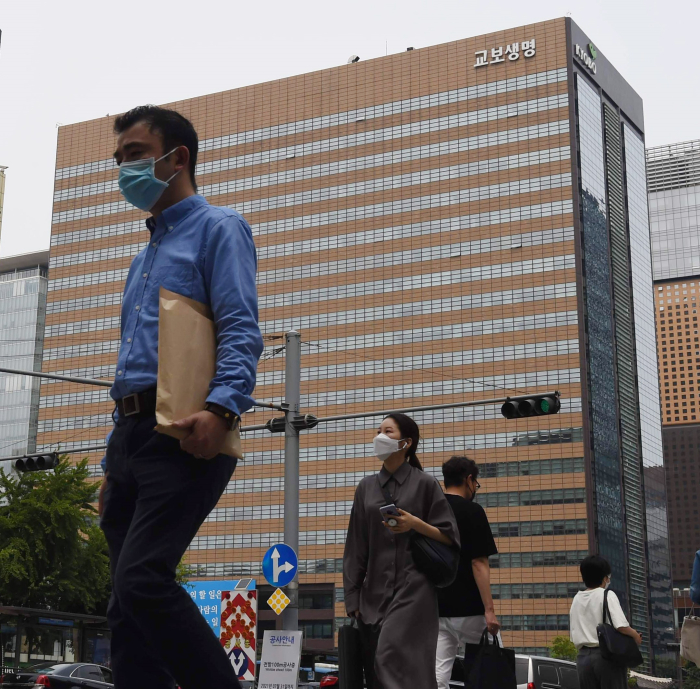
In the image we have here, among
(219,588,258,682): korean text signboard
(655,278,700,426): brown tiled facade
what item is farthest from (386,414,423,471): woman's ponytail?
(655,278,700,426): brown tiled facade

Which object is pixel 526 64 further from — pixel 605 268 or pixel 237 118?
pixel 237 118

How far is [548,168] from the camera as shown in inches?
3524

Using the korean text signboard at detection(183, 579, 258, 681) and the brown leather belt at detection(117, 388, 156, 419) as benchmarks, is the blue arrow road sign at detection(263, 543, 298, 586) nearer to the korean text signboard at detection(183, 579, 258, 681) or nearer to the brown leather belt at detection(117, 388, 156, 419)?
the korean text signboard at detection(183, 579, 258, 681)

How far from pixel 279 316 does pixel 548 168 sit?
1006 inches

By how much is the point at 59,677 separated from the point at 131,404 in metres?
21.4

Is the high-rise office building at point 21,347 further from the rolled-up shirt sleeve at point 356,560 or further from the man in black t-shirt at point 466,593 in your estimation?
Result: the rolled-up shirt sleeve at point 356,560

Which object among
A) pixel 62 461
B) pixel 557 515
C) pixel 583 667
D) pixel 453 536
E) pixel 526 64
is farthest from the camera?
pixel 526 64

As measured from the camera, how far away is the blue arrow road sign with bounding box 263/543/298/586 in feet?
59.7

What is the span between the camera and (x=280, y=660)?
49.1 ft

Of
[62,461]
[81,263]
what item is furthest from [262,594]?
[62,461]

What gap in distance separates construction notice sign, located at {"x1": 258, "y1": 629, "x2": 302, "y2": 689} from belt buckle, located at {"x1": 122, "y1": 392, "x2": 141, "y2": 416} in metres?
11.5

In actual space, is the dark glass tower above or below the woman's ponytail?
above

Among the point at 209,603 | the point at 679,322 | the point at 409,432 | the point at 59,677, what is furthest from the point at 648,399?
the point at 409,432

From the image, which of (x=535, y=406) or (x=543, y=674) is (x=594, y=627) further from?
(x=535, y=406)
